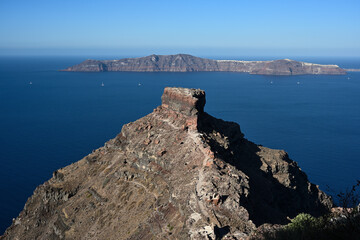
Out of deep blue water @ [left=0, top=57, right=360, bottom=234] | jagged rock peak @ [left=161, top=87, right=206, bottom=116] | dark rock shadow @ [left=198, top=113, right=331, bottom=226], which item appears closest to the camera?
dark rock shadow @ [left=198, top=113, right=331, bottom=226]

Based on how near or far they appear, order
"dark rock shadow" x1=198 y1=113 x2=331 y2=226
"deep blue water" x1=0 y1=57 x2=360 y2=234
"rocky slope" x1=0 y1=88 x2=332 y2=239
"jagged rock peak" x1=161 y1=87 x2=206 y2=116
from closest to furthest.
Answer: "rocky slope" x1=0 y1=88 x2=332 y2=239 → "dark rock shadow" x1=198 y1=113 x2=331 y2=226 → "jagged rock peak" x1=161 y1=87 x2=206 y2=116 → "deep blue water" x1=0 y1=57 x2=360 y2=234

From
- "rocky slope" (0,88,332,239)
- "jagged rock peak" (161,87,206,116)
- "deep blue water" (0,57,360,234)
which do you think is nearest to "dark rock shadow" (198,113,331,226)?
"rocky slope" (0,88,332,239)

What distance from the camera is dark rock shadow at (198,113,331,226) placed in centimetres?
5353

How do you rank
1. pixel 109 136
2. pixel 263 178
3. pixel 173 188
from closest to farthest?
pixel 173 188
pixel 263 178
pixel 109 136

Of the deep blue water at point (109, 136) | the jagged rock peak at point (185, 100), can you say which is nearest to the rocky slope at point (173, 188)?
the jagged rock peak at point (185, 100)

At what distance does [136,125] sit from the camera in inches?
2653

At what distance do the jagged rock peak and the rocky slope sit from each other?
7.8 inches

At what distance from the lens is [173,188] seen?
45031 mm

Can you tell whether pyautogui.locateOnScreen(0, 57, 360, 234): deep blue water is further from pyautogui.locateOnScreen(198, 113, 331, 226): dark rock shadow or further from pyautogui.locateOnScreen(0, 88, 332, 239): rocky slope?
pyautogui.locateOnScreen(198, 113, 331, 226): dark rock shadow

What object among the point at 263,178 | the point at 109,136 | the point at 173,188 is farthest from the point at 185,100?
the point at 109,136

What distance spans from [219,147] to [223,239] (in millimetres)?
25487

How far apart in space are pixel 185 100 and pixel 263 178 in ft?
66.4

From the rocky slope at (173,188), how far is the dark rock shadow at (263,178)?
22 centimetres

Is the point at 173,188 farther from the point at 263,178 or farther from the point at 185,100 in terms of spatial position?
the point at 185,100
